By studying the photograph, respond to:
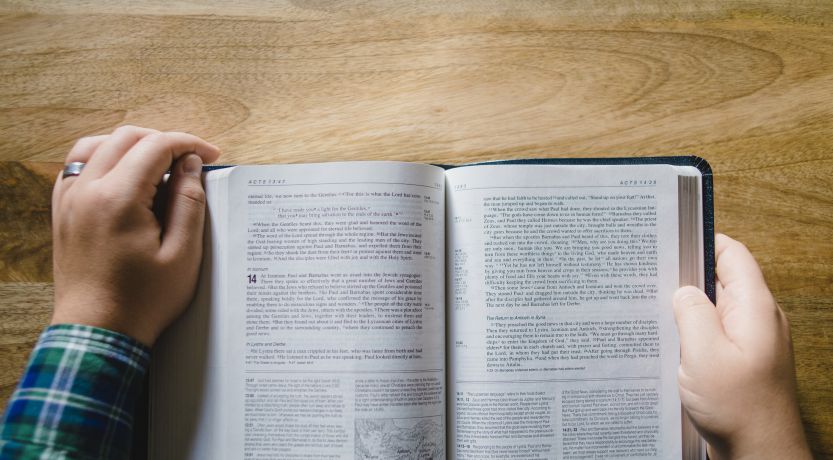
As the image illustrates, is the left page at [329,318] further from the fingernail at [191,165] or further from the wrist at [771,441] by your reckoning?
the wrist at [771,441]

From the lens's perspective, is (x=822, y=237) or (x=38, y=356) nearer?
(x=38, y=356)

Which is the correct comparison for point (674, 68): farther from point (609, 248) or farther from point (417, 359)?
point (417, 359)

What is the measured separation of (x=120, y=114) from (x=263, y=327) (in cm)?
33

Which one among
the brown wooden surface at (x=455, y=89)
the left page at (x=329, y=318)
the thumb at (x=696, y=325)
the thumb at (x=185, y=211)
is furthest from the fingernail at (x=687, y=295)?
the thumb at (x=185, y=211)

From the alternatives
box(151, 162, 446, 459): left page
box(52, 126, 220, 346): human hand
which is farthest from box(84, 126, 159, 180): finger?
box(151, 162, 446, 459): left page

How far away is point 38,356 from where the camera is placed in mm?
565

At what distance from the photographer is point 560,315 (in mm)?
627

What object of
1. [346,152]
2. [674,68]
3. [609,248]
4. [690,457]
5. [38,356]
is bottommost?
[690,457]

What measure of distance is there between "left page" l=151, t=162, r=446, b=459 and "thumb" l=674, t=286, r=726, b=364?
262mm

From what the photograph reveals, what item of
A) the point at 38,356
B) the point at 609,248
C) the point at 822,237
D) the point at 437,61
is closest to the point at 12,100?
the point at 38,356

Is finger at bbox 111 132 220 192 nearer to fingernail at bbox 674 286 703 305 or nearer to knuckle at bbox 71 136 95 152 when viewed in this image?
knuckle at bbox 71 136 95 152

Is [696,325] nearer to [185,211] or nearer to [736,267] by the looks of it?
[736,267]

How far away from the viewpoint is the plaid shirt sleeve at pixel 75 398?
54 centimetres

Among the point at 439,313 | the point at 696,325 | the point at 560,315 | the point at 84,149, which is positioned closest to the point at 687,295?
the point at 696,325
